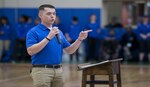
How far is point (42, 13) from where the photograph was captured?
5.36 metres

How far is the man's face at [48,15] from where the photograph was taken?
5.32 m

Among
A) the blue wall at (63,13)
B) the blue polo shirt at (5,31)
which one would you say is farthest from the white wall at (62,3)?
the blue polo shirt at (5,31)

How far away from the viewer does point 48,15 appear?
5.32m

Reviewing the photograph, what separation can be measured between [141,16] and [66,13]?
343cm

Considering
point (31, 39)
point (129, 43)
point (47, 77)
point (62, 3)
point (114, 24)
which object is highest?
point (62, 3)

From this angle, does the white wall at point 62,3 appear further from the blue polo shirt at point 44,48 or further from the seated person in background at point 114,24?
the blue polo shirt at point 44,48

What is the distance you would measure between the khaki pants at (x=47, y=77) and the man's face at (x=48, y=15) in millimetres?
628

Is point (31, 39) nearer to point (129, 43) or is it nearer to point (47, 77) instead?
point (47, 77)

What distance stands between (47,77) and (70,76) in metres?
8.04

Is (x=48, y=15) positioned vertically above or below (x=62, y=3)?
above

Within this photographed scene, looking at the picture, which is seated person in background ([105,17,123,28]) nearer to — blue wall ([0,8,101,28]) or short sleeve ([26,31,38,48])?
blue wall ([0,8,101,28])

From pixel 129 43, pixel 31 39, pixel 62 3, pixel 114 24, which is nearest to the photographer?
pixel 31 39

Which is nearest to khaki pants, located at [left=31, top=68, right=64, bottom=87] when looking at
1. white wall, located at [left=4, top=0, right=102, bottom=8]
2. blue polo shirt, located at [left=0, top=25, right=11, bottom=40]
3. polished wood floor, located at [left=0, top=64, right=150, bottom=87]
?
polished wood floor, located at [left=0, top=64, right=150, bottom=87]

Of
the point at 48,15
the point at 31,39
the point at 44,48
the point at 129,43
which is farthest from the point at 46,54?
the point at 129,43
